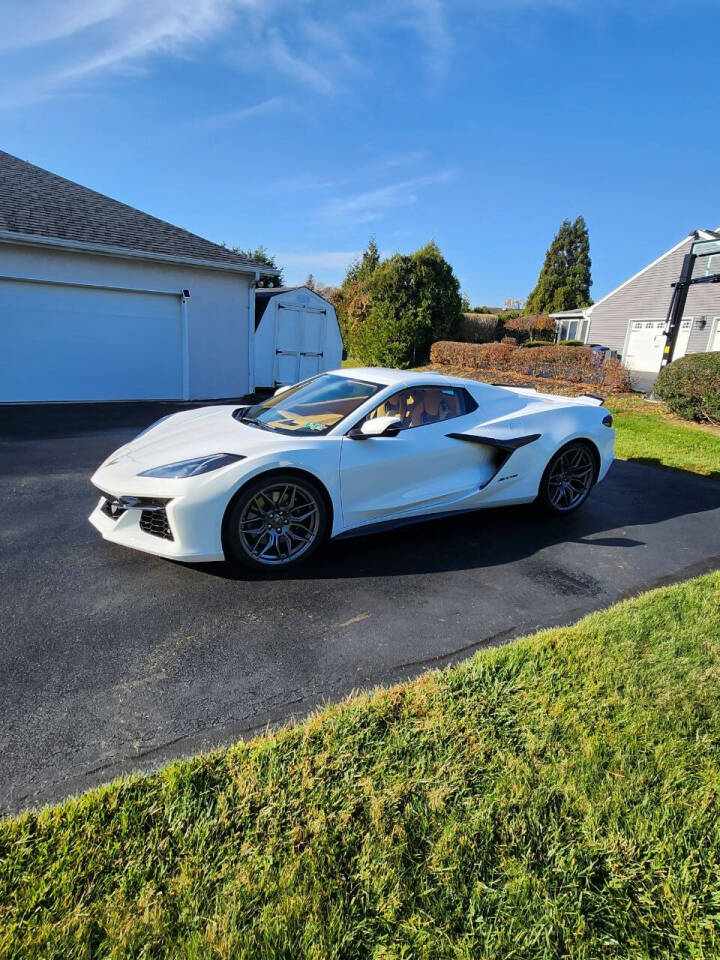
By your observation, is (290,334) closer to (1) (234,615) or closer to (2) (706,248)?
(2) (706,248)

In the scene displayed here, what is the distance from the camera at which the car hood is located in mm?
3510

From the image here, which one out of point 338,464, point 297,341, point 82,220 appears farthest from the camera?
point 297,341

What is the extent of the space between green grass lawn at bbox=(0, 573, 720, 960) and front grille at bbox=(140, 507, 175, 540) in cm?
157

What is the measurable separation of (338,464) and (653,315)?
2646 centimetres

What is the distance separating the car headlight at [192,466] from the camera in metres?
3.33

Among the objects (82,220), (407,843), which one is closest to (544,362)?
(82,220)

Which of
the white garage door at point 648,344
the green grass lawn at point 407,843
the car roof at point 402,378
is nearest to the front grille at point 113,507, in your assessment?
the green grass lawn at point 407,843

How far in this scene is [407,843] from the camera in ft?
5.47

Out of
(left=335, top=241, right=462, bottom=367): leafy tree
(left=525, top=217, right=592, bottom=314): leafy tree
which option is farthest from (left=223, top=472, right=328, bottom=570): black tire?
(left=525, top=217, right=592, bottom=314): leafy tree

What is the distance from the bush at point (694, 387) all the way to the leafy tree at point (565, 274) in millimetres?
34366

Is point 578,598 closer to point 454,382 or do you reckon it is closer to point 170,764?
point 454,382

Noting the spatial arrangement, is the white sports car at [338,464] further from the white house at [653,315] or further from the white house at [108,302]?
the white house at [653,315]

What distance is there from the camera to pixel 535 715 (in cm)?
225

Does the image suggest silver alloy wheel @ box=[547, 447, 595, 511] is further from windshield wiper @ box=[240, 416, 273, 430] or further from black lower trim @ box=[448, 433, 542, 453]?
windshield wiper @ box=[240, 416, 273, 430]
